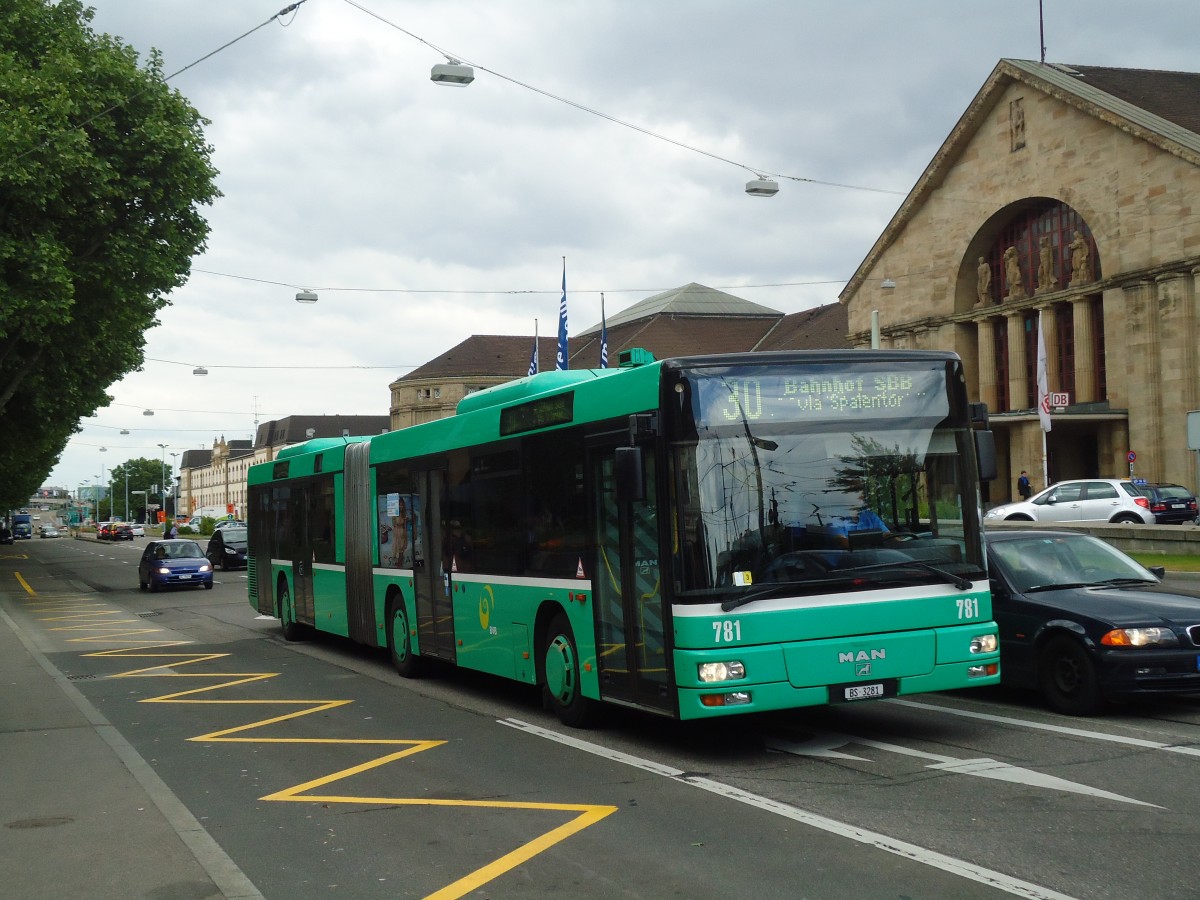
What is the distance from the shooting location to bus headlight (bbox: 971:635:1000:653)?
8.88 metres

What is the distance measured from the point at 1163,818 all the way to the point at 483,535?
6534 mm

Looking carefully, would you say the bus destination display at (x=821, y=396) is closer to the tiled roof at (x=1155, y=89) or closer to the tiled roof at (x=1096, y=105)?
the tiled roof at (x=1096, y=105)

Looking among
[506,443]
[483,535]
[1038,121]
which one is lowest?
[483,535]

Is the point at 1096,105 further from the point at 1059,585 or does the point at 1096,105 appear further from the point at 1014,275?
the point at 1059,585

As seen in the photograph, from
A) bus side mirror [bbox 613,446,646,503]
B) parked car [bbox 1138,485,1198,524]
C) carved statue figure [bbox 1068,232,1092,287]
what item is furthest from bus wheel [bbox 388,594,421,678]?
carved statue figure [bbox 1068,232,1092,287]

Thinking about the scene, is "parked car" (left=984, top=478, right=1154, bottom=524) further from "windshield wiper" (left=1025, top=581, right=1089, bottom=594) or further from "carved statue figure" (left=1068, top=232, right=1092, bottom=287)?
"windshield wiper" (left=1025, top=581, right=1089, bottom=594)

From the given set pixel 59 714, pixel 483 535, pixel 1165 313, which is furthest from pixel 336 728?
pixel 1165 313

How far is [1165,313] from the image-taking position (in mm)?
46344

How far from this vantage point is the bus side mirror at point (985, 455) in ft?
29.0

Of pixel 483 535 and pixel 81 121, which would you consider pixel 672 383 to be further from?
pixel 81 121

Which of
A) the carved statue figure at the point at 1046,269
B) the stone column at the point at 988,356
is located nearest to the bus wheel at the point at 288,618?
the carved statue figure at the point at 1046,269

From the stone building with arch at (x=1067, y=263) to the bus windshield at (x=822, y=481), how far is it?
133ft

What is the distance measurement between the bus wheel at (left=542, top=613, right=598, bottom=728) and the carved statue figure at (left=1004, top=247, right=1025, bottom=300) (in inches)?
1894

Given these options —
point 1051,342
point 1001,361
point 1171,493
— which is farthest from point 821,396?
point 1001,361
